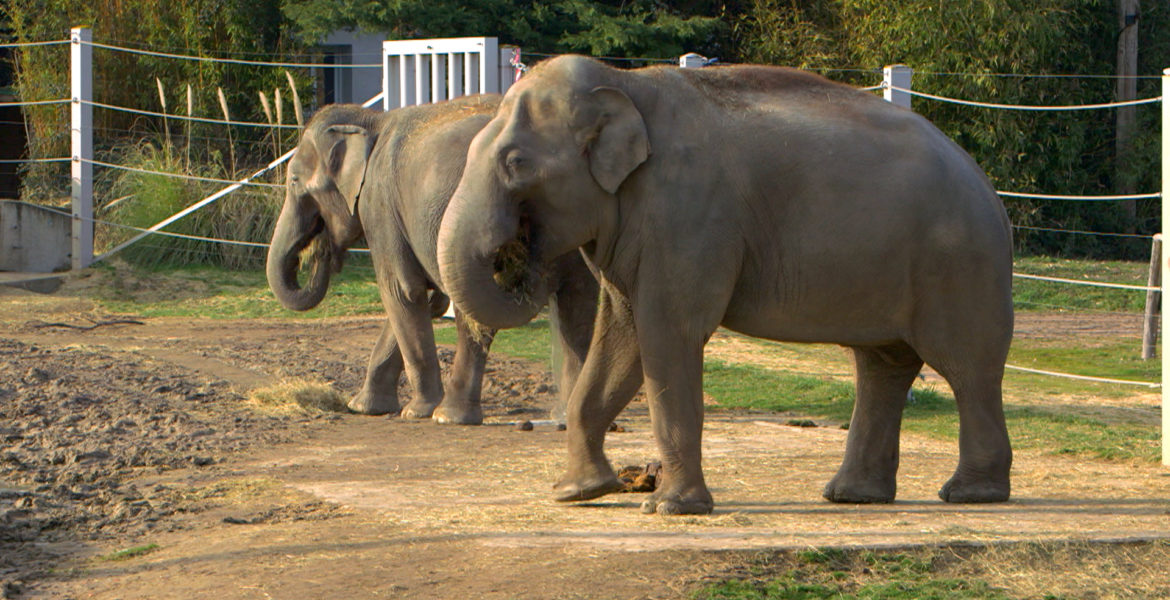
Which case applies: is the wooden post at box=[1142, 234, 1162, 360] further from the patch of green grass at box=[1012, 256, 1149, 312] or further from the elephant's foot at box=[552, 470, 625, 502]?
the elephant's foot at box=[552, 470, 625, 502]

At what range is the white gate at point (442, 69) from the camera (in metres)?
13.0

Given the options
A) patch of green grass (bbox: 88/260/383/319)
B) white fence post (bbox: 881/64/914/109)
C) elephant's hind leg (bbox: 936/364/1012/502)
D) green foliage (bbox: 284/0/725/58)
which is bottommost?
patch of green grass (bbox: 88/260/383/319)

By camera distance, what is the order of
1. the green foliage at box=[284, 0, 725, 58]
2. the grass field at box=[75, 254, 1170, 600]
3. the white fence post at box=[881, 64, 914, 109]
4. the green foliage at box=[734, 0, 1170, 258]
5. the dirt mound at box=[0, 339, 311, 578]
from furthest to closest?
the green foliage at box=[284, 0, 725, 58] → the green foliage at box=[734, 0, 1170, 258] → the white fence post at box=[881, 64, 914, 109] → the dirt mound at box=[0, 339, 311, 578] → the grass field at box=[75, 254, 1170, 600]

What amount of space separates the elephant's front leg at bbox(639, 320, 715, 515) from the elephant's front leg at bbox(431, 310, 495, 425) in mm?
3188

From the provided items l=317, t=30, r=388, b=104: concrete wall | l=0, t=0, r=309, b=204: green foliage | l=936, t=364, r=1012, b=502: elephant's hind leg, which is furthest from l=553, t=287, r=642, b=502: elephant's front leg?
l=317, t=30, r=388, b=104: concrete wall

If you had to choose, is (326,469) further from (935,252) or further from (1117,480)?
(1117,480)

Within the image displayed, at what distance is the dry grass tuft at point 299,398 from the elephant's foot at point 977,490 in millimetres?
4454

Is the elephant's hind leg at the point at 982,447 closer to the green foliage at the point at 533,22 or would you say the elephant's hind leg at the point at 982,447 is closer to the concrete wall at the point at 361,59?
the green foliage at the point at 533,22

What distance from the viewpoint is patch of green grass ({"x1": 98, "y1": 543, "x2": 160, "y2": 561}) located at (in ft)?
19.6

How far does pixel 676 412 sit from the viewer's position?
650 cm

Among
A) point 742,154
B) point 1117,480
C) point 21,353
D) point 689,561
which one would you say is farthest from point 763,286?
point 21,353

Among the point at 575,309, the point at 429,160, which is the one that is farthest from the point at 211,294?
the point at 575,309

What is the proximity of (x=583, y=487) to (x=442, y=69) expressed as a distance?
24.0 ft

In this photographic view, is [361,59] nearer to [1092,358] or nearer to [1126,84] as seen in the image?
[1126,84]
